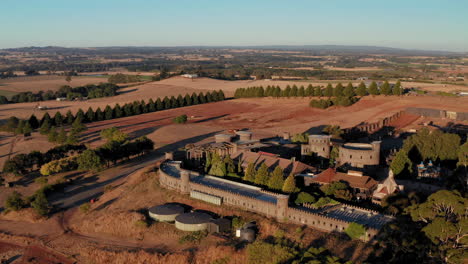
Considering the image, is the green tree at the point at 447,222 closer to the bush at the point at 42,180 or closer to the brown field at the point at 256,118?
the bush at the point at 42,180

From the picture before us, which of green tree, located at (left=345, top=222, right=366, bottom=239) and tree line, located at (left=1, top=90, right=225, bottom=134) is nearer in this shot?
green tree, located at (left=345, top=222, right=366, bottom=239)

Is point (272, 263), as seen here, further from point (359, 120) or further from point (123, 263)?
point (359, 120)

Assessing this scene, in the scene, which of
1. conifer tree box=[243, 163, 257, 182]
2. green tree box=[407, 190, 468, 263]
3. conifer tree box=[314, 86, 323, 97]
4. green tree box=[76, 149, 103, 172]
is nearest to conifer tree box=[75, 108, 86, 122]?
green tree box=[76, 149, 103, 172]

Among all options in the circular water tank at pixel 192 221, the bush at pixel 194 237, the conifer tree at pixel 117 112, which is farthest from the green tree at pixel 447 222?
the conifer tree at pixel 117 112

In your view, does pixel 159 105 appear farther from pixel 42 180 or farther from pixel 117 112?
pixel 42 180

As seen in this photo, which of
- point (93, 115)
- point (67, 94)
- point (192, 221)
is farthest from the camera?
point (67, 94)

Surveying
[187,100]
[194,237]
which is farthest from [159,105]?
[194,237]

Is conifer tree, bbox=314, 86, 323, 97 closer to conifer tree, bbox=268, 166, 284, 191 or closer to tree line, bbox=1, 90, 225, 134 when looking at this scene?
tree line, bbox=1, 90, 225, 134
